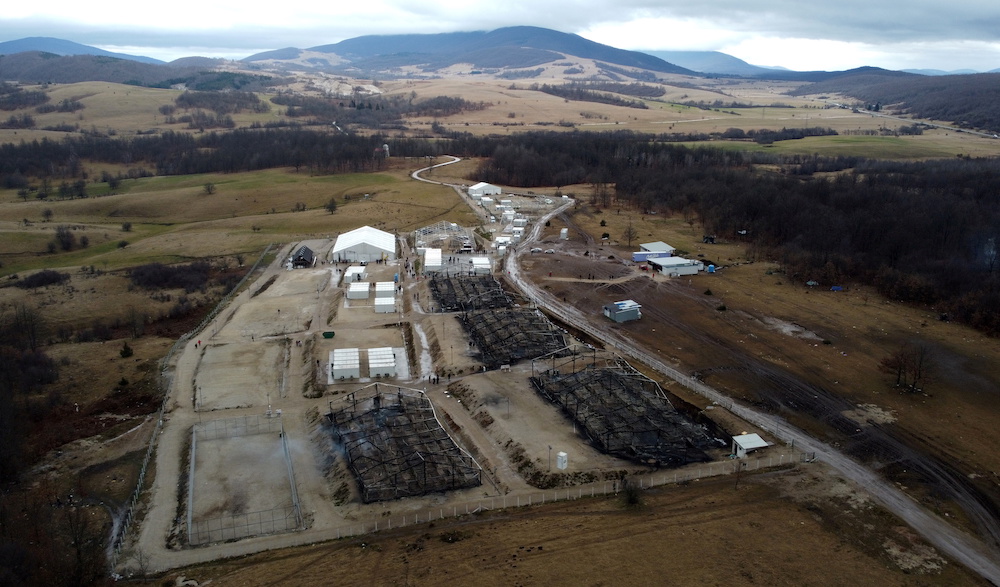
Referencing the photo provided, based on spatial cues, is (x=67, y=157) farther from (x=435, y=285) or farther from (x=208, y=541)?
(x=208, y=541)

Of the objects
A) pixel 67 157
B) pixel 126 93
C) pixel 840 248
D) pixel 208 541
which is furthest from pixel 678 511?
pixel 126 93

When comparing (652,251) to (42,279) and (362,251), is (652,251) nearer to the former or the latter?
(362,251)

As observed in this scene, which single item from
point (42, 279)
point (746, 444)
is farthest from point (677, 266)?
point (42, 279)

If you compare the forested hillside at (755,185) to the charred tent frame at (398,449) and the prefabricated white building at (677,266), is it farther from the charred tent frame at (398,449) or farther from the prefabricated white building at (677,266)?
the charred tent frame at (398,449)

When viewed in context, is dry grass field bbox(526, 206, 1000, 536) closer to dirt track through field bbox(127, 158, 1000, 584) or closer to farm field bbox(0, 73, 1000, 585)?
farm field bbox(0, 73, 1000, 585)

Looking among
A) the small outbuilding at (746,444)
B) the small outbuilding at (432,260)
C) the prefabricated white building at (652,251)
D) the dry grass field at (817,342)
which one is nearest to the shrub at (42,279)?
the small outbuilding at (432,260)
